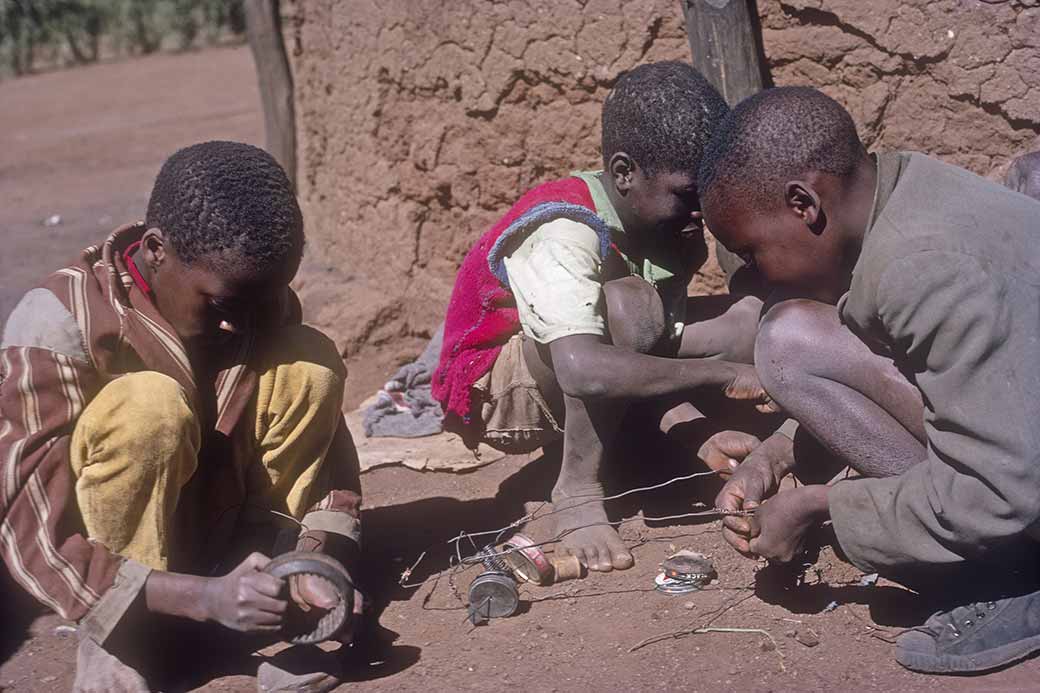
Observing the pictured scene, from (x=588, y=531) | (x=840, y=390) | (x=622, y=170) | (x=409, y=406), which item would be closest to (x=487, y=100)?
(x=409, y=406)

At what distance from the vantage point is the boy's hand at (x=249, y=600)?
2.47m

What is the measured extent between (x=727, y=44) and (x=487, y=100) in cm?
109

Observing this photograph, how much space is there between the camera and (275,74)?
560cm

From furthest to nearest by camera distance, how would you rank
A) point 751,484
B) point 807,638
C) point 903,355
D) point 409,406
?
point 409,406, point 751,484, point 807,638, point 903,355

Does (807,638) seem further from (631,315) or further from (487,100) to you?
(487,100)

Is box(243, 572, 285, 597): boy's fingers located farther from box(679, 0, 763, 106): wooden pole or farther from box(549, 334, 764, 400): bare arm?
box(679, 0, 763, 106): wooden pole

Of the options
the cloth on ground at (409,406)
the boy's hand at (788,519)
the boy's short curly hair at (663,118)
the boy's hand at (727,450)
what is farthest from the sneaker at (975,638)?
the cloth on ground at (409,406)

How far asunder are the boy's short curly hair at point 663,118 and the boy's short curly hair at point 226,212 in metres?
1.00

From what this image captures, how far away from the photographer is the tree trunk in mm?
5574

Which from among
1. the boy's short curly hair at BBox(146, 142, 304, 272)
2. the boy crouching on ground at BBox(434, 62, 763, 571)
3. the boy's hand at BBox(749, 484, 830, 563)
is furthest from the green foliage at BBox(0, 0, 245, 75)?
the boy's hand at BBox(749, 484, 830, 563)

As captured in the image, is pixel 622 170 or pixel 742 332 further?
pixel 742 332

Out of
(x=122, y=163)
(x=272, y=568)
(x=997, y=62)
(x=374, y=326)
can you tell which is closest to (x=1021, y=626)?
(x=272, y=568)

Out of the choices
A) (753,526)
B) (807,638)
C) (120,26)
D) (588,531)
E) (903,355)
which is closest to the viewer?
(903,355)

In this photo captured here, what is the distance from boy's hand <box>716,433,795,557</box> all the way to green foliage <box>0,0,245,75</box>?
1779cm
